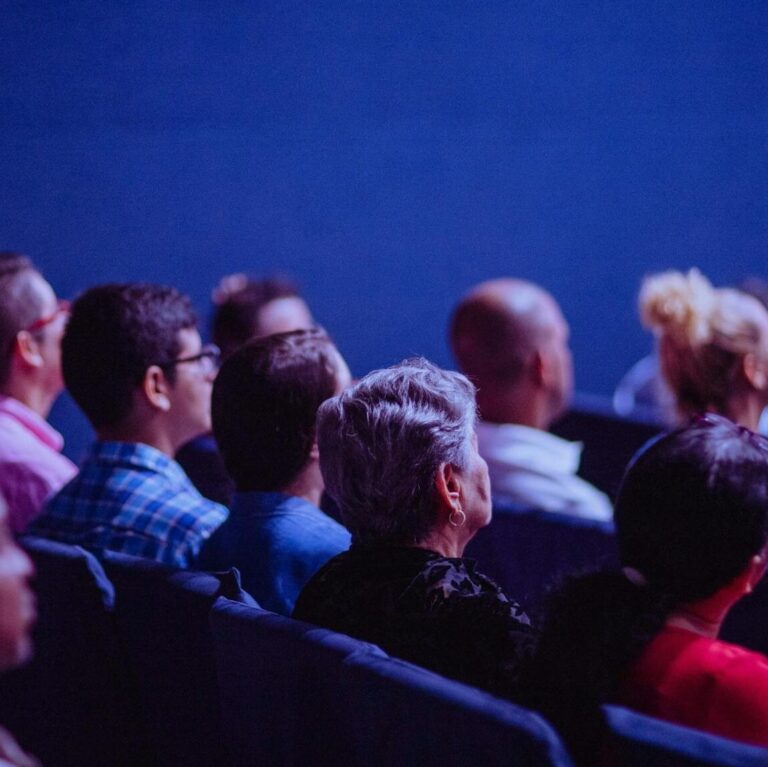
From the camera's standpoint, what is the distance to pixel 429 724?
49.6 inches

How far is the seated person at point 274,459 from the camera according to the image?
80.9 inches

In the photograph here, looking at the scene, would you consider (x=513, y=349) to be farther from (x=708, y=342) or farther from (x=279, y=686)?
(x=279, y=686)

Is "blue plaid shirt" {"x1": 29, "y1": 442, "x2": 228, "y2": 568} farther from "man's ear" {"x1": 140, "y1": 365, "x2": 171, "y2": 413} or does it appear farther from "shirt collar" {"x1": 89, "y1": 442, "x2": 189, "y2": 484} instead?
"man's ear" {"x1": 140, "y1": 365, "x2": 171, "y2": 413}

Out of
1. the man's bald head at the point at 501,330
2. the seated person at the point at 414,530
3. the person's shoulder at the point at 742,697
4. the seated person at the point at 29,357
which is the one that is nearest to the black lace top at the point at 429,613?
the seated person at the point at 414,530

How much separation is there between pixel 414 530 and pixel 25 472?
1365mm

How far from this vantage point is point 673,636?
4.66 feet

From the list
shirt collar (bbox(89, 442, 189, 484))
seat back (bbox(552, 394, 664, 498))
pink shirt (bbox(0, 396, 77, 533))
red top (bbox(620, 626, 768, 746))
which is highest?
red top (bbox(620, 626, 768, 746))

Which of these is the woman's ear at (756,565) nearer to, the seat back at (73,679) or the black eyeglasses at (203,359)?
the seat back at (73,679)

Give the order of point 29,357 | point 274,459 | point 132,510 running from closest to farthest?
point 274,459 < point 132,510 < point 29,357

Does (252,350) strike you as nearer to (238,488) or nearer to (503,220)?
(238,488)

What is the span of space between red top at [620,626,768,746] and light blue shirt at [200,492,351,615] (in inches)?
30.6

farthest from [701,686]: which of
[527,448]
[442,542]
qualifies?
[527,448]

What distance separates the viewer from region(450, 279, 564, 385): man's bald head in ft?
10.9

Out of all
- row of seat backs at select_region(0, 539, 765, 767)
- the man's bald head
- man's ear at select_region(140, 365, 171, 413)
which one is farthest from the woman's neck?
the man's bald head
